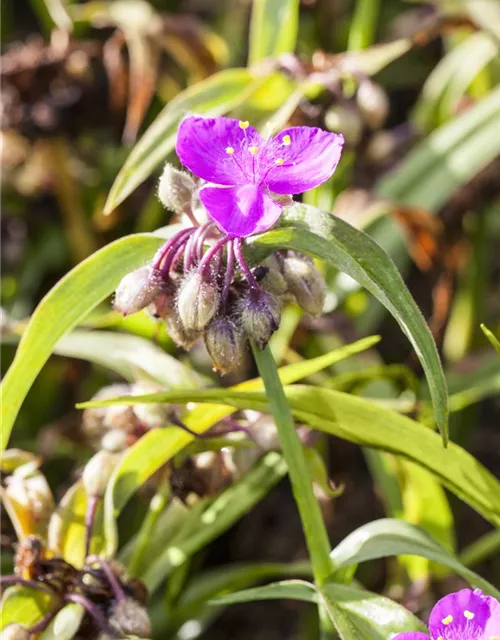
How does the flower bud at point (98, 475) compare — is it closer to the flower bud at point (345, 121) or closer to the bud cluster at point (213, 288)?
the bud cluster at point (213, 288)

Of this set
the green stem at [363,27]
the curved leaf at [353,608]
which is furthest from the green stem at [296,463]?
the green stem at [363,27]

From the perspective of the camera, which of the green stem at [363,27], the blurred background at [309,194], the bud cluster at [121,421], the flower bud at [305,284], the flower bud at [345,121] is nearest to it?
the flower bud at [305,284]

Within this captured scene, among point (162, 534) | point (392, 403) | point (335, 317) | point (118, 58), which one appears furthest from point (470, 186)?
point (162, 534)

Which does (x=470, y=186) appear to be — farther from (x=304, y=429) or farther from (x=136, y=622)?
(x=136, y=622)

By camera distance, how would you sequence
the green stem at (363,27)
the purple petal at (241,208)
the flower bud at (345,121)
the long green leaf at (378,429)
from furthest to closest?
the green stem at (363,27) < the flower bud at (345,121) < the long green leaf at (378,429) < the purple petal at (241,208)

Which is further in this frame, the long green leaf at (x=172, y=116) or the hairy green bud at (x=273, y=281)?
the long green leaf at (x=172, y=116)

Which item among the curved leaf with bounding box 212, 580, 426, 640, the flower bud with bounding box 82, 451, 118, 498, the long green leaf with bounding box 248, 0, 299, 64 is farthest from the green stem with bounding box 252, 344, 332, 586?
the long green leaf with bounding box 248, 0, 299, 64

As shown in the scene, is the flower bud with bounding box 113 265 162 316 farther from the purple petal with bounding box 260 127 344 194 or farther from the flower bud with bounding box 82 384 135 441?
the flower bud with bounding box 82 384 135 441

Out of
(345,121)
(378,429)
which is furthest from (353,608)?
(345,121)
